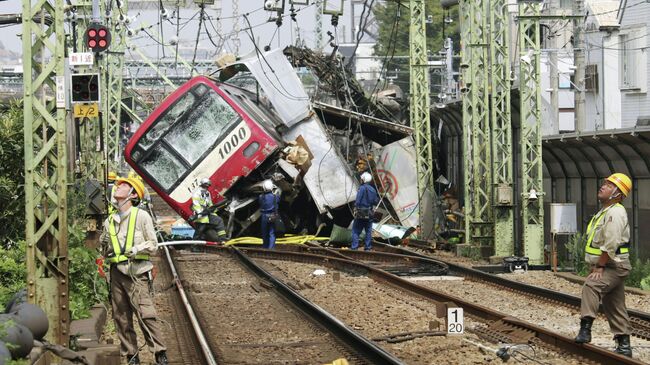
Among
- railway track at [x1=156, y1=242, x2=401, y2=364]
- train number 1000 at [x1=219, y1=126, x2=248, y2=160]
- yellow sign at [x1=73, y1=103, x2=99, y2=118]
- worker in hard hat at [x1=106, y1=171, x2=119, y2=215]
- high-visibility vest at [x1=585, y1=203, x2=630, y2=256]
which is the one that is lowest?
railway track at [x1=156, y1=242, x2=401, y2=364]

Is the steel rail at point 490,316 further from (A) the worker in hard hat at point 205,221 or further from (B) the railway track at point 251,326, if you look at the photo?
(A) the worker in hard hat at point 205,221

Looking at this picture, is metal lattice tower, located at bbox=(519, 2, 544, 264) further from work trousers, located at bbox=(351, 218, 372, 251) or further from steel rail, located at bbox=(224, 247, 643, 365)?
work trousers, located at bbox=(351, 218, 372, 251)

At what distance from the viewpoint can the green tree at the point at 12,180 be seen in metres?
17.5

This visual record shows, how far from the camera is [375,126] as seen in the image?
34.3 metres

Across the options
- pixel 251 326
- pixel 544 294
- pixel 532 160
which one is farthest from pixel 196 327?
pixel 532 160

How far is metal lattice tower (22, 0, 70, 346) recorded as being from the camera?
11086 millimetres

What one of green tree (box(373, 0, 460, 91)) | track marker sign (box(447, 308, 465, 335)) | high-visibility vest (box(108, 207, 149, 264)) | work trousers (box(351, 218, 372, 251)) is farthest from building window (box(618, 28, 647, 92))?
green tree (box(373, 0, 460, 91))

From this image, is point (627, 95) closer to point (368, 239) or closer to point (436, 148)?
point (436, 148)

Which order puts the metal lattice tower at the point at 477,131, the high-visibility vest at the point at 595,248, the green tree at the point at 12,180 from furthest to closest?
the metal lattice tower at the point at 477,131
the green tree at the point at 12,180
the high-visibility vest at the point at 595,248

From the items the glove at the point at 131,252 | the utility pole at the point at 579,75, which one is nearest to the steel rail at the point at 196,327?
the glove at the point at 131,252

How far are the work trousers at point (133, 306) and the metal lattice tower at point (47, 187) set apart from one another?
2.65ft

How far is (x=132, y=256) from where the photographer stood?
410 inches

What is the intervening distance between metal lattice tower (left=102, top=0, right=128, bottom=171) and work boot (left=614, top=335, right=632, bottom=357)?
22.6 meters

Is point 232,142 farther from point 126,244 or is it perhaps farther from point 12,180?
point 126,244
